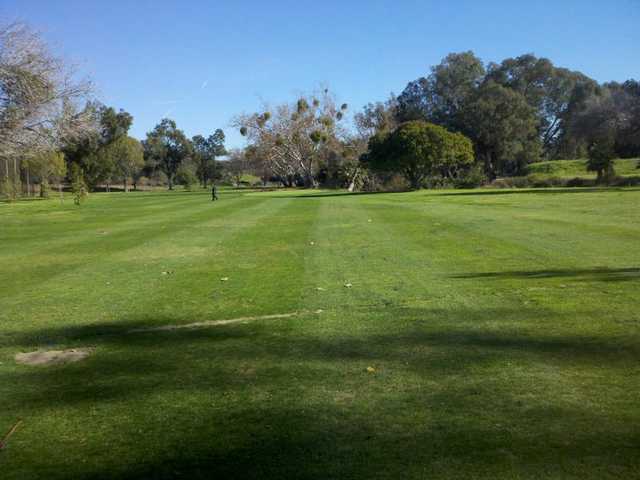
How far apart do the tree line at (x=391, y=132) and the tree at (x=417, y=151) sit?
125mm

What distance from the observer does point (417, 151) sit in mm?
55094

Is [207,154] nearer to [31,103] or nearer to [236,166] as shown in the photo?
[236,166]

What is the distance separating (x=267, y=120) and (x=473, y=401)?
84411 mm

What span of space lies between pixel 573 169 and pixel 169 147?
88.3 m

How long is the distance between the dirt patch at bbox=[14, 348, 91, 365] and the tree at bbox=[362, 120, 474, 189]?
50.8 m

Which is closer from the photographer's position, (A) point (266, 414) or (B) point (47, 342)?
(A) point (266, 414)

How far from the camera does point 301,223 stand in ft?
72.8

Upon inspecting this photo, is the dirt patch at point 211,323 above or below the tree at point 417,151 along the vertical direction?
below

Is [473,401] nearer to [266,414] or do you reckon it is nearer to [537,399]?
[537,399]

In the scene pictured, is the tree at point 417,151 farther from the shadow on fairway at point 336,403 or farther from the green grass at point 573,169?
the shadow on fairway at point 336,403

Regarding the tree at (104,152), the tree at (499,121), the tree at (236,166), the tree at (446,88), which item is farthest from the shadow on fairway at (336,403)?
the tree at (236,166)

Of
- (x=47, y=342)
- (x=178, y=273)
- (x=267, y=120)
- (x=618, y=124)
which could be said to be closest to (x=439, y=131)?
(x=618, y=124)

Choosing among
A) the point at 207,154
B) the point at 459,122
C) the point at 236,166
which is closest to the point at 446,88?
the point at 459,122

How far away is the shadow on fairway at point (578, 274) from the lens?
9.31 m
